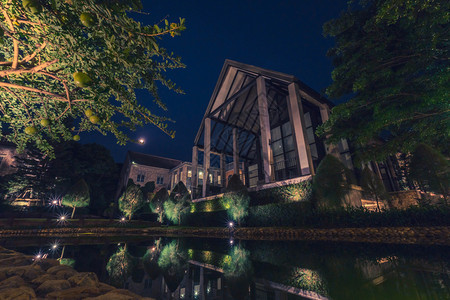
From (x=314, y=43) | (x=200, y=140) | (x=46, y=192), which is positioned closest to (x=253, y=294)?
(x=200, y=140)

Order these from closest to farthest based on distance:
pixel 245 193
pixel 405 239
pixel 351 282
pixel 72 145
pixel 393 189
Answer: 1. pixel 351 282
2. pixel 405 239
3. pixel 245 193
4. pixel 393 189
5. pixel 72 145

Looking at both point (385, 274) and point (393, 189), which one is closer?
point (385, 274)

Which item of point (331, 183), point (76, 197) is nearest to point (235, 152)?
point (331, 183)

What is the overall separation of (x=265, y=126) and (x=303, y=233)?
8512mm

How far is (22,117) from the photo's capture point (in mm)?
3467

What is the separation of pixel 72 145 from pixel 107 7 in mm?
33947

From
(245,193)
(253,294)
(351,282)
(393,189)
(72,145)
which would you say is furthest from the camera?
(72,145)

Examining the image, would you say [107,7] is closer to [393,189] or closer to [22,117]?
[22,117]

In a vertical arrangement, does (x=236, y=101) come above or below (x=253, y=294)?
above

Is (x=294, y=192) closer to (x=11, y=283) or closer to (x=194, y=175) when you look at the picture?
(x=11, y=283)

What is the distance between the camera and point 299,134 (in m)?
12.6

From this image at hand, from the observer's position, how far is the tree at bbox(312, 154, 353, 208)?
955 cm

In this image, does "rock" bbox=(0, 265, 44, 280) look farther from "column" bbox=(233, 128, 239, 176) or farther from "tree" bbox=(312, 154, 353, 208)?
"column" bbox=(233, 128, 239, 176)

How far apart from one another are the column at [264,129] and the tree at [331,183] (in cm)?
412
